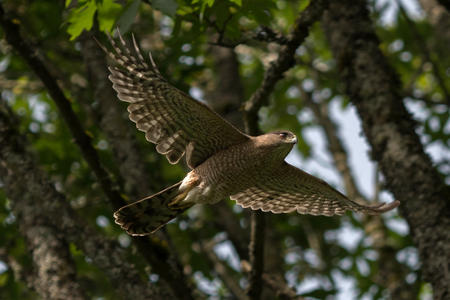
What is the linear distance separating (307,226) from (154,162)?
8.02ft

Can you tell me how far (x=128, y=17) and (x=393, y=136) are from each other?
250 centimetres

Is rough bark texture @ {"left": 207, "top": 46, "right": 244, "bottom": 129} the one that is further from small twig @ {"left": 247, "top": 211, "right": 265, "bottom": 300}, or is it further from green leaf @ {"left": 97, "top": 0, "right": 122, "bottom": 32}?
green leaf @ {"left": 97, "top": 0, "right": 122, "bottom": 32}

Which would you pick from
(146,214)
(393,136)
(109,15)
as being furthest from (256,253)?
(109,15)

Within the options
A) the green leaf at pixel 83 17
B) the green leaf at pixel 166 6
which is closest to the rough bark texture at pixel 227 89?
the green leaf at pixel 83 17

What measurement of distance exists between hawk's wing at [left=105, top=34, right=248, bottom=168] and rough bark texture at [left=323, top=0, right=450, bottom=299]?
1.27 metres

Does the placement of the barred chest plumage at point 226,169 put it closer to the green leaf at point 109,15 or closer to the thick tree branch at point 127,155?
the thick tree branch at point 127,155

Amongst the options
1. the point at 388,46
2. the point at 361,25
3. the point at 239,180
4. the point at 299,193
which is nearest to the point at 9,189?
the point at 239,180

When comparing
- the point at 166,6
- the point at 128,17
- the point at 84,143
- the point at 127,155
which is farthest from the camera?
the point at 127,155

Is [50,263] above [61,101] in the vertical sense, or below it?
below

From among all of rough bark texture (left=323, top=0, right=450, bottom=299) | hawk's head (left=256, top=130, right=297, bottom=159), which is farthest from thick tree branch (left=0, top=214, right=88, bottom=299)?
rough bark texture (left=323, top=0, right=450, bottom=299)

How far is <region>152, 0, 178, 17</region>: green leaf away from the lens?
10.6ft

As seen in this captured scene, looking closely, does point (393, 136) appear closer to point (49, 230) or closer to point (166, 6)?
point (166, 6)

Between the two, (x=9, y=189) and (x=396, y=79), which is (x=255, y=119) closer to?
(x=396, y=79)

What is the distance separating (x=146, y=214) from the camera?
4.67 meters
